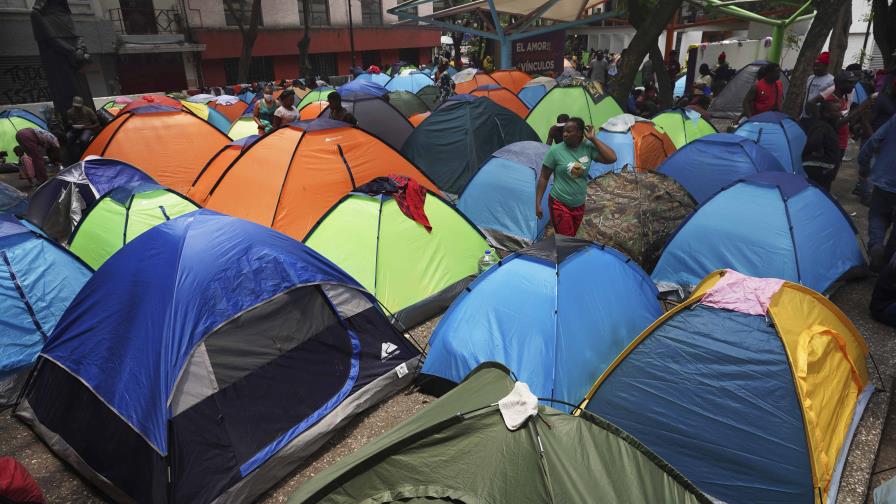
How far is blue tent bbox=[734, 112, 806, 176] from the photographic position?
27.4ft

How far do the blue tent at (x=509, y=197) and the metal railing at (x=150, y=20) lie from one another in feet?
88.4

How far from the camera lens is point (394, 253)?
5355 millimetres

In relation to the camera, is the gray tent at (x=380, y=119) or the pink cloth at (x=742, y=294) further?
the gray tent at (x=380, y=119)

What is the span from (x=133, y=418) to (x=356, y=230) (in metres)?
2.65

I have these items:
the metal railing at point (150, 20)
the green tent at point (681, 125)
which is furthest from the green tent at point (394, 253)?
the metal railing at point (150, 20)

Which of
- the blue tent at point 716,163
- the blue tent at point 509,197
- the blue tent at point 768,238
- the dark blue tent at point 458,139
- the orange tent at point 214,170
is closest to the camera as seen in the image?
the blue tent at point 768,238

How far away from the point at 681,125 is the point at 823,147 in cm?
244

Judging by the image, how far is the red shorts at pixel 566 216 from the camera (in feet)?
18.0

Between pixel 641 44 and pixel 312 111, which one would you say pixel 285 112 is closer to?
pixel 312 111

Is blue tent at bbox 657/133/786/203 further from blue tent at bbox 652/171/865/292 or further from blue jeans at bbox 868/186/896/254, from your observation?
blue tent at bbox 652/171/865/292

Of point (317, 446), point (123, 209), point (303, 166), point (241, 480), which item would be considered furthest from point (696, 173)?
point (123, 209)

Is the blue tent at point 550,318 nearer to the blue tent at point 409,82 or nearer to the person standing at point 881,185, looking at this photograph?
the person standing at point 881,185

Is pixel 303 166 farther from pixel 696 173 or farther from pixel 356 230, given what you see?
pixel 696 173

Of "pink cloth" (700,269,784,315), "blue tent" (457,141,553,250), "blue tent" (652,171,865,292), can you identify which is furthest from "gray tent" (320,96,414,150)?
"pink cloth" (700,269,784,315)
